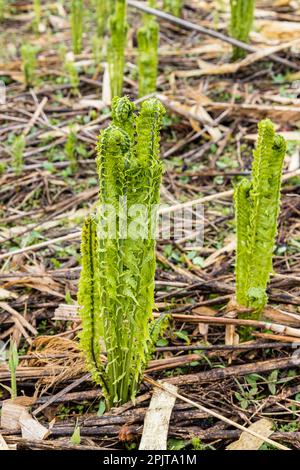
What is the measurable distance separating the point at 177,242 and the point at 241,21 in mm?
2169

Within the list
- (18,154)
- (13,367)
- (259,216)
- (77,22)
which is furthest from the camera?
(77,22)

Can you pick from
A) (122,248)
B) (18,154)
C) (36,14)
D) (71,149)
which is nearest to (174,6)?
(36,14)

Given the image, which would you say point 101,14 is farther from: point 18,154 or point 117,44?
point 18,154

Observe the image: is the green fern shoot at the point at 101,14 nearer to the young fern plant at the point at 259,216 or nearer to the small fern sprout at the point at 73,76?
the small fern sprout at the point at 73,76

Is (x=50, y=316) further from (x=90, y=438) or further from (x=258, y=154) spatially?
(x=258, y=154)

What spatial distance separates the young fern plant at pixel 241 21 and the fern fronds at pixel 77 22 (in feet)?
3.64

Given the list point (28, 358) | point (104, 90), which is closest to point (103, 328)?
point (28, 358)

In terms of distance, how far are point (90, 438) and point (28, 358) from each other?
44cm

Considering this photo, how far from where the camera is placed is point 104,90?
4152 mm

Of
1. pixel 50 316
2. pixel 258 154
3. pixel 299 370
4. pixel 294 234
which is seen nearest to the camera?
pixel 258 154

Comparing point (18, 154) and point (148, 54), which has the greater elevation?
point (148, 54)

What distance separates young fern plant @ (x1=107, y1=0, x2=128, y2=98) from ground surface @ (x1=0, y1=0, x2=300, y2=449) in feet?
0.66

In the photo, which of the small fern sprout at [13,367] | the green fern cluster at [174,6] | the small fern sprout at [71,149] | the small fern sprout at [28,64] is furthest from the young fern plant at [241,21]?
the small fern sprout at [13,367]

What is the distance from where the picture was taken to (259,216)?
199 centimetres
